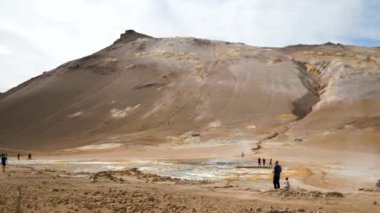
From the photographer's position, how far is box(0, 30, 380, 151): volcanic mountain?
8719 centimetres

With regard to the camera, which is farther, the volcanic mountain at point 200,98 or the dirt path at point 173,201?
the volcanic mountain at point 200,98

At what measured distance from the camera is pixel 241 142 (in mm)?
77625

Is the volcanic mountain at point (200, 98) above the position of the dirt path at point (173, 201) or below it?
above

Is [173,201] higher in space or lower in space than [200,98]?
lower

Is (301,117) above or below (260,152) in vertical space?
above

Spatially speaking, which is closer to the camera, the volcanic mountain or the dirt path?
the dirt path

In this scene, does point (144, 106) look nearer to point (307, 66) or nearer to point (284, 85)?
point (284, 85)

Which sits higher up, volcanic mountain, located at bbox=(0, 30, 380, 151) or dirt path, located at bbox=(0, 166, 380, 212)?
volcanic mountain, located at bbox=(0, 30, 380, 151)

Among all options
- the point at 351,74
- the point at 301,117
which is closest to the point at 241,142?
the point at 301,117

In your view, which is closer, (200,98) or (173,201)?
(173,201)

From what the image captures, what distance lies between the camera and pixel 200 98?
104312 mm

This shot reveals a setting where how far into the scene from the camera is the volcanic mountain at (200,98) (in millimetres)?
87188

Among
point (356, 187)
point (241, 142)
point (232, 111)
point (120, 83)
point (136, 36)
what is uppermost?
point (136, 36)

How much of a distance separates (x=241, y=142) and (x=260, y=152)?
12678 mm
